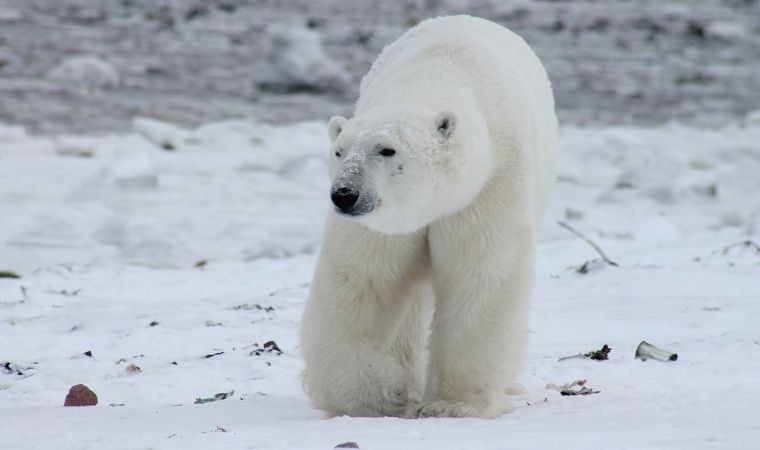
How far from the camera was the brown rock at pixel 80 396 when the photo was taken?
398 centimetres

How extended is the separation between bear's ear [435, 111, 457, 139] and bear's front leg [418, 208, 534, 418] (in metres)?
0.29

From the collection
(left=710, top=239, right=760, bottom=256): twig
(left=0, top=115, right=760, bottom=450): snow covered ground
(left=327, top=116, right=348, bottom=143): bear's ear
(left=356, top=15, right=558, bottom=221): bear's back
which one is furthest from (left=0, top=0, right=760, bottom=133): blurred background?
(left=327, top=116, right=348, bottom=143): bear's ear

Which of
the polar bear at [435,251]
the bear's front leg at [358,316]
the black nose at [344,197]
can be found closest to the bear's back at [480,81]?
the polar bear at [435,251]

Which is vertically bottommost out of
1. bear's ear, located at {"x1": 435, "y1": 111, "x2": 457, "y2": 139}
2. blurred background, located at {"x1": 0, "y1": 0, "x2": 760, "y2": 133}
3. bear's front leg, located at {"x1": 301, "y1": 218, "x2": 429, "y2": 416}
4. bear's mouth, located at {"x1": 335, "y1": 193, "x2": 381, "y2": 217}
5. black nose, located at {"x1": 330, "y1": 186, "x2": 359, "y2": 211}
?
blurred background, located at {"x1": 0, "y1": 0, "x2": 760, "y2": 133}

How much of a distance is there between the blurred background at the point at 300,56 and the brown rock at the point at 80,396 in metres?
8.05

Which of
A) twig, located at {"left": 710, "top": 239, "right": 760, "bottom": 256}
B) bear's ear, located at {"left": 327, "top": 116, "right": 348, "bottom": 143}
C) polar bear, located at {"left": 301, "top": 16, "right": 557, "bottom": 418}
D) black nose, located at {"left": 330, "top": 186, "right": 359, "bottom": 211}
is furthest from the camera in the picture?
twig, located at {"left": 710, "top": 239, "right": 760, "bottom": 256}

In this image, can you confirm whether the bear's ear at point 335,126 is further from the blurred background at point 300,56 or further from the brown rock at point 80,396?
the blurred background at point 300,56

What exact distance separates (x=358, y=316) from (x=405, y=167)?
59 centimetres

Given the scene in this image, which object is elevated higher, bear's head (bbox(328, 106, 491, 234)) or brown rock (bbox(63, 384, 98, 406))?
bear's head (bbox(328, 106, 491, 234))

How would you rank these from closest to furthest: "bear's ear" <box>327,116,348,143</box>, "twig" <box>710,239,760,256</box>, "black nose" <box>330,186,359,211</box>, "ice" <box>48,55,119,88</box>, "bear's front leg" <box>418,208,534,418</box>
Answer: "black nose" <box>330,186,359,211</box> → "bear's front leg" <box>418,208,534,418</box> → "bear's ear" <box>327,116,348,143</box> → "twig" <box>710,239,760,256</box> → "ice" <box>48,55,119,88</box>

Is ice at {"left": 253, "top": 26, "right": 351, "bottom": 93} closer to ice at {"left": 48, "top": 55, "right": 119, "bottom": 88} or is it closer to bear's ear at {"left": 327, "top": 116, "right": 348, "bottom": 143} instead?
ice at {"left": 48, "top": 55, "right": 119, "bottom": 88}

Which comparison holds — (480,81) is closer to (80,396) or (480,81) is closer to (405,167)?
(405,167)

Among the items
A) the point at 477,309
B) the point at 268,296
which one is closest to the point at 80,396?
the point at 477,309

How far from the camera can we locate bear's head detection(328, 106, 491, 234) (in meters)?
3.34
